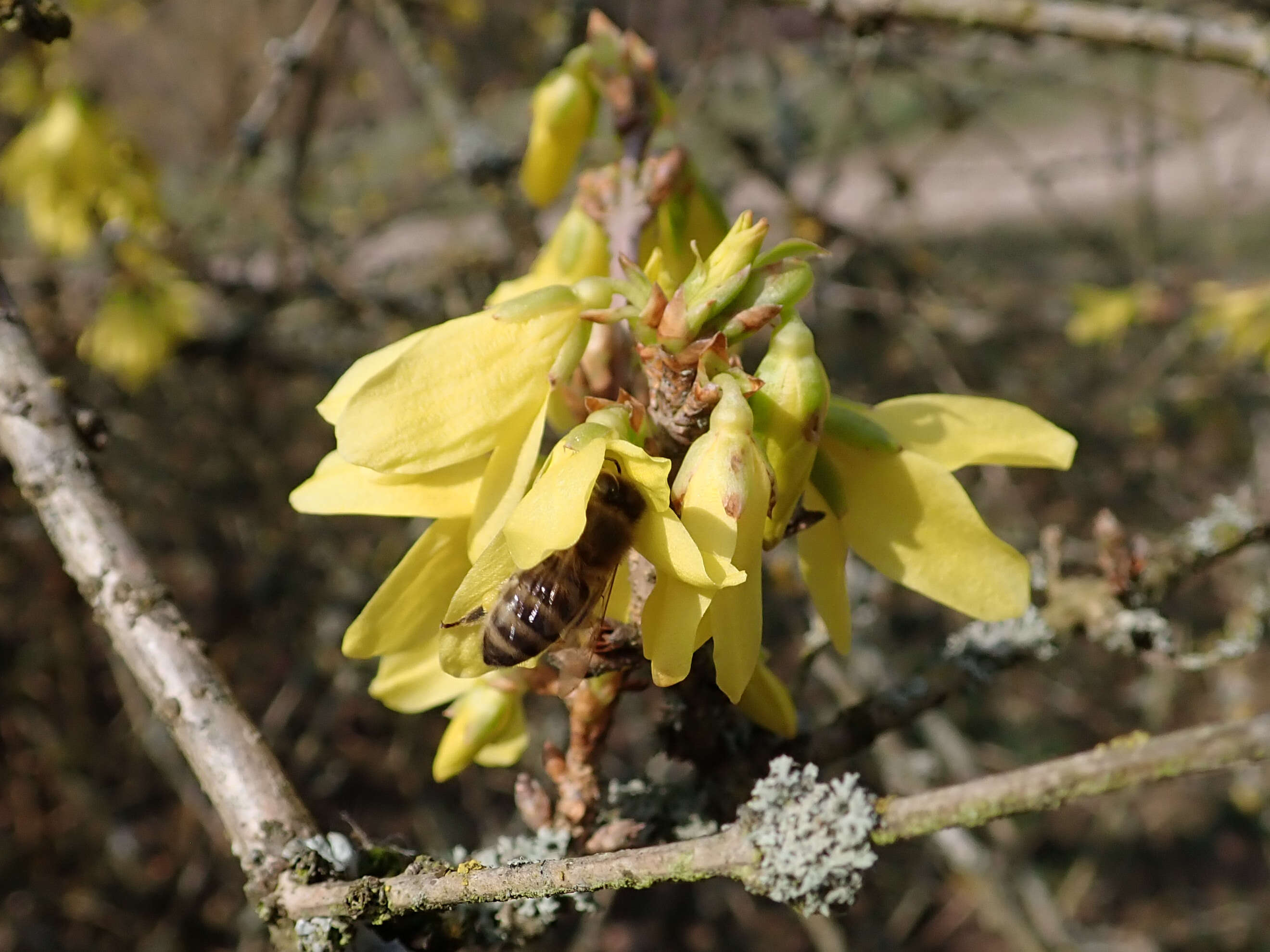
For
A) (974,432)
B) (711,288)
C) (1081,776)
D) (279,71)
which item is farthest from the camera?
(279,71)

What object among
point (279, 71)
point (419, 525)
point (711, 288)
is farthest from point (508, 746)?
point (279, 71)

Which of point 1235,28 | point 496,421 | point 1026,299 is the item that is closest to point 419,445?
point 496,421

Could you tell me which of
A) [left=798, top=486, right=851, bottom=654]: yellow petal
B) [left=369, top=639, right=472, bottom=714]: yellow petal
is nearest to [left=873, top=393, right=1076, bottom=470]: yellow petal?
[left=798, top=486, right=851, bottom=654]: yellow petal

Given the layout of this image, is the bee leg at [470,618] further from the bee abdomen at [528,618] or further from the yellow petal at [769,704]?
the yellow petal at [769,704]

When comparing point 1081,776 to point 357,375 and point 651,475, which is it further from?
point 357,375

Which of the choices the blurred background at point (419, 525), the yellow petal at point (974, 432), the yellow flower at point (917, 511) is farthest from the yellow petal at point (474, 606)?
the blurred background at point (419, 525)

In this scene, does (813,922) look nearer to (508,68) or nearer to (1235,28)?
(1235,28)

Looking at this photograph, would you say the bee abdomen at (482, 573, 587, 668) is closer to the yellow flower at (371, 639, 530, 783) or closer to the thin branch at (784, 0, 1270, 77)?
the yellow flower at (371, 639, 530, 783)
